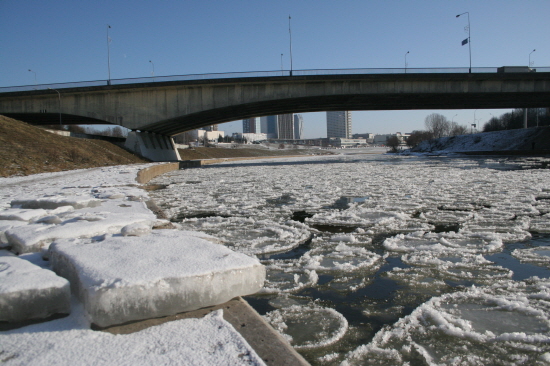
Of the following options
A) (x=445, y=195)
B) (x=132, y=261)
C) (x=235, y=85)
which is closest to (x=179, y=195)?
(x=445, y=195)

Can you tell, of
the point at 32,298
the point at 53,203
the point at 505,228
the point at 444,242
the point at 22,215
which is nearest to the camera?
the point at 32,298

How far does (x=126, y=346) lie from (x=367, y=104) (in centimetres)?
3765

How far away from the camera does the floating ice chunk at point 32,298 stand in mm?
2057

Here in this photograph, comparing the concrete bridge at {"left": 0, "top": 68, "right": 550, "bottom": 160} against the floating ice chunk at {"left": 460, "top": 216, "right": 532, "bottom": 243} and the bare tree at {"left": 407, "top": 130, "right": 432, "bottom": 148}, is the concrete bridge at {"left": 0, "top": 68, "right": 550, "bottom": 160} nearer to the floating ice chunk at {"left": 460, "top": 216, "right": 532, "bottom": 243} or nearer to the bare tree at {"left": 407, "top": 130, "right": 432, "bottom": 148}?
the floating ice chunk at {"left": 460, "top": 216, "right": 532, "bottom": 243}

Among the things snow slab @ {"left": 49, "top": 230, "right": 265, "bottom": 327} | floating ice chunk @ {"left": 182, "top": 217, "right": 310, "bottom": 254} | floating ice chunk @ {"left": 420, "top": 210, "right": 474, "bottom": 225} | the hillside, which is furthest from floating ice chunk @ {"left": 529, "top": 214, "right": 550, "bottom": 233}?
the hillside

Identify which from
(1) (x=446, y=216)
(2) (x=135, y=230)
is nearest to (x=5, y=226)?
(2) (x=135, y=230)

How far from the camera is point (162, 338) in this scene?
1.94 metres

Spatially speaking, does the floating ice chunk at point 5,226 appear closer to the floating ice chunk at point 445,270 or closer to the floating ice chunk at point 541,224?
the floating ice chunk at point 445,270

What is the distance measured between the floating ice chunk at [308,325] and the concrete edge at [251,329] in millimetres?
379

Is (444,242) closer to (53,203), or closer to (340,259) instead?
(340,259)

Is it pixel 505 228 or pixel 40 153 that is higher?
pixel 40 153

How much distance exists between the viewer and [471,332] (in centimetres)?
251

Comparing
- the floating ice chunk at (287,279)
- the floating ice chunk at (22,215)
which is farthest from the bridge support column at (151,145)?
the floating ice chunk at (287,279)

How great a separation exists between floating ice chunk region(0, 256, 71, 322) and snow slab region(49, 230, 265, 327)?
0.10 metres
